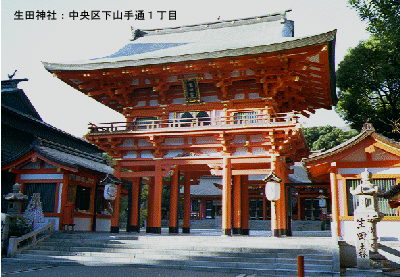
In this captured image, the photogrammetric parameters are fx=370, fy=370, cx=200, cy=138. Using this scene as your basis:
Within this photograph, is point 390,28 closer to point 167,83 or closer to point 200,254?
point 167,83

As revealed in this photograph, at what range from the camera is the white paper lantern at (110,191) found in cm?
1711

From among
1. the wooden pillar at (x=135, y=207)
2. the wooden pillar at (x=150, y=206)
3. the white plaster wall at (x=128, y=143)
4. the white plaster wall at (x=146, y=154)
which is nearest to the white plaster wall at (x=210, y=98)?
the white plaster wall at (x=146, y=154)

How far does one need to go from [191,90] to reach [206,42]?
165 inches

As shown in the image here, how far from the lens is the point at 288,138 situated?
52.6 ft

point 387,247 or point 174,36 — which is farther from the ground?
point 174,36

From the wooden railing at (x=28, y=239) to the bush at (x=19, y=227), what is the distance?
1.13ft

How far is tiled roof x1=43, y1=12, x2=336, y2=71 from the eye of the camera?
15.6 meters

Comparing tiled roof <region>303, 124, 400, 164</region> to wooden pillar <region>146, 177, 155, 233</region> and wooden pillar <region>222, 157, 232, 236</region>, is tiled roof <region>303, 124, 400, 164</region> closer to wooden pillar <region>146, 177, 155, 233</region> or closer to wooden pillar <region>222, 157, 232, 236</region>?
wooden pillar <region>222, 157, 232, 236</region>

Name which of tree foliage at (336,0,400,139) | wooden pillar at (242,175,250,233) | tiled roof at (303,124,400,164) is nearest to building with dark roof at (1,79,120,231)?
wooden pillar at (242,175,250,233)

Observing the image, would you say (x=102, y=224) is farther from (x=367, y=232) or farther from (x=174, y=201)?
(x=367, y=232)

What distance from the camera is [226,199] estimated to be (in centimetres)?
1653

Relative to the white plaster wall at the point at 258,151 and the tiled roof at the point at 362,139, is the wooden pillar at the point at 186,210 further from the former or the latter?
the tiled roof at the point at 362,139

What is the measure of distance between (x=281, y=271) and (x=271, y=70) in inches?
368

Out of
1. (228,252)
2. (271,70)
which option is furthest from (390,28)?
(228,252)
